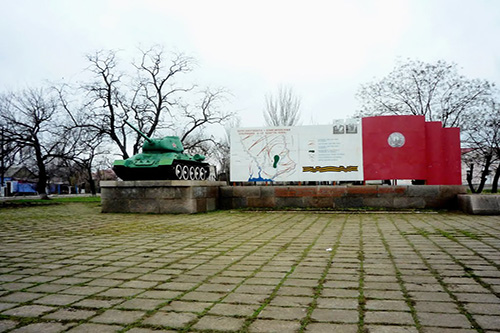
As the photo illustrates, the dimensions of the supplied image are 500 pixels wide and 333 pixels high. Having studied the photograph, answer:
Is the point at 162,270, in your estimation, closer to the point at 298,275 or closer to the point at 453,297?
the point at 298,275

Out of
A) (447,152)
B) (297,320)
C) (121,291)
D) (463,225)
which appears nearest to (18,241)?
(121,291)

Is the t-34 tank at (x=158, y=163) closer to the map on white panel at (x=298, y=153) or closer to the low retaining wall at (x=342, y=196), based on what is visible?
the low retaining wall at (x=342, y=196)

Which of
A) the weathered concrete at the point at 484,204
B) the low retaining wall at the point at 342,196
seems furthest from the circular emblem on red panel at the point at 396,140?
the weathered concrete at the point at 484,204

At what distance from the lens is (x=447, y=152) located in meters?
12.2

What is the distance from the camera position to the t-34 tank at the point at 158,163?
12.2 m

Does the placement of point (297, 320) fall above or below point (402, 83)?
below

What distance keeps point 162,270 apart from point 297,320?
1.99 metres

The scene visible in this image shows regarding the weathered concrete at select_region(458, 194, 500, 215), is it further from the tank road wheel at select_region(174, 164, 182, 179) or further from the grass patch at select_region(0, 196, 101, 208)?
the grass patch at select_region(0, 196, 101, 208)

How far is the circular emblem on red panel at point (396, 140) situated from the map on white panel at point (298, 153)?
906 mm

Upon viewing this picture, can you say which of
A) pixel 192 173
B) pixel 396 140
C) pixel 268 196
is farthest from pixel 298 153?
pixel 192 173

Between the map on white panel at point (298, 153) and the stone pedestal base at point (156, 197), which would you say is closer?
the stone pedestal base at point (156, 197)

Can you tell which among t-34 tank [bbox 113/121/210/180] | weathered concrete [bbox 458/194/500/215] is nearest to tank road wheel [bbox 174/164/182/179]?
t-34 tank [bbox 113/121/210/180]

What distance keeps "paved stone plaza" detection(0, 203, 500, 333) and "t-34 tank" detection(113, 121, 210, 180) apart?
5.58 m

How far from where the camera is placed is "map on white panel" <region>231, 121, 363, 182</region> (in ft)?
41.5
